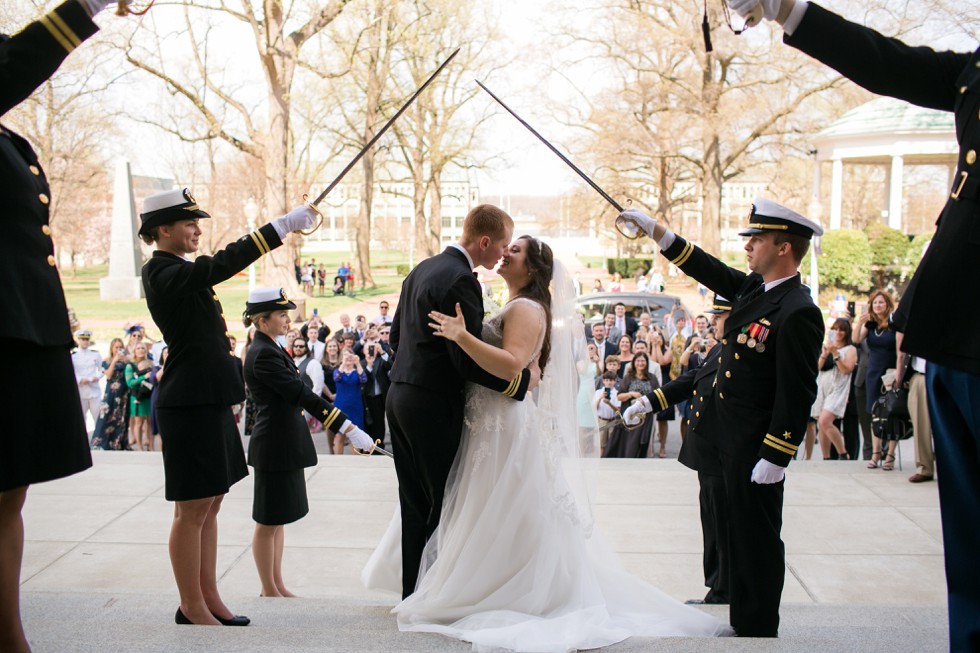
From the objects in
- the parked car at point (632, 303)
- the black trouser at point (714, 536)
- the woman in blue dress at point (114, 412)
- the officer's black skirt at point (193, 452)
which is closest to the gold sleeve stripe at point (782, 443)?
the black trouser at point (714, 536)

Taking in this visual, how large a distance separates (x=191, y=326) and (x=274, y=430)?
1.61 meters

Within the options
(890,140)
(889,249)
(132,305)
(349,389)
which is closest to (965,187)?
(349,389)

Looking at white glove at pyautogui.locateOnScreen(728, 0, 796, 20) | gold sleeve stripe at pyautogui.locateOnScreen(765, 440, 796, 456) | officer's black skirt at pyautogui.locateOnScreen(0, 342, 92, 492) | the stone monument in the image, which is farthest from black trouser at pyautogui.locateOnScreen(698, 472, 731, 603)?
the stone monument

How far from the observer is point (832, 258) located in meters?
28.1

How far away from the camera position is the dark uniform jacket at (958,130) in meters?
2.06

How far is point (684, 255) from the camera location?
13.2 feet

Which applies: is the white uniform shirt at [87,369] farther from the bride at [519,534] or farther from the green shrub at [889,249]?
the green shrub at [889,249]

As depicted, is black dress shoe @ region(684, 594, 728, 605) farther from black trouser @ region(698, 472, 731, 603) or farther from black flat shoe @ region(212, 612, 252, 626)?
black flat shoe @ region(212, 612, 252, 626)

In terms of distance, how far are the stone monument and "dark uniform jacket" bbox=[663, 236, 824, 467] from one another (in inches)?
1125

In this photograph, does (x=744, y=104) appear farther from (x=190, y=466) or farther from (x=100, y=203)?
(x=100, y=203)

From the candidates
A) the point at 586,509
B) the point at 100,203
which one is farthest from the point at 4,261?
the point at 100,203

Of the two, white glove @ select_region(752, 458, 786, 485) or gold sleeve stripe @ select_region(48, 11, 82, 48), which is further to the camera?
white glove @ select_region(752, 458, 786, 485)

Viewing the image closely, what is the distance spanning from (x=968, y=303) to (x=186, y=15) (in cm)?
2393

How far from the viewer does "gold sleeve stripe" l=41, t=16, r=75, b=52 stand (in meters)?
2.36
